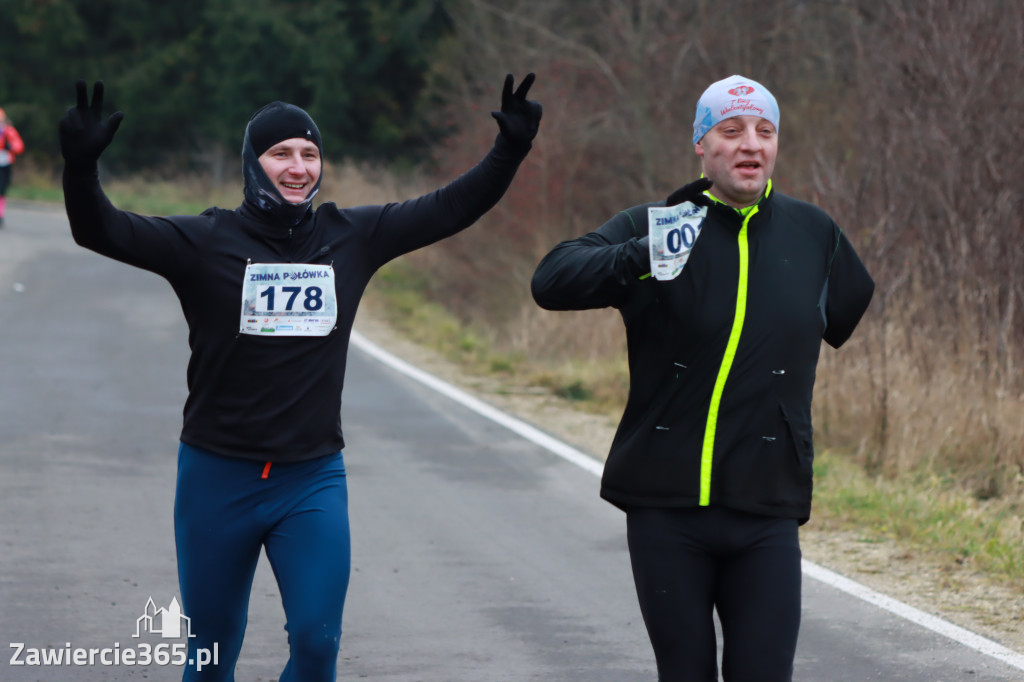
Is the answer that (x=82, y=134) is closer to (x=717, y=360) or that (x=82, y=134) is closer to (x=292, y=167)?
(x=292, y=167)

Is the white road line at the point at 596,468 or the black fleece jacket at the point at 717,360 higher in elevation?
the black fleece jacket at the point at 717,360

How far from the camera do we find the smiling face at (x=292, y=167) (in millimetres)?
4344

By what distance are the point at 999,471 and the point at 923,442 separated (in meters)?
0.55

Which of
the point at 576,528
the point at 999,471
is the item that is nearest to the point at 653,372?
the point at 576,528

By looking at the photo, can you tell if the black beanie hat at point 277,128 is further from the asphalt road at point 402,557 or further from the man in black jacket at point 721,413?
the asphalt road at point 402,557

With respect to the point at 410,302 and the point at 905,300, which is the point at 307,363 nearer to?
the point at 905,300

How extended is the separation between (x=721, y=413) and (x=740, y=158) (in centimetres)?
64

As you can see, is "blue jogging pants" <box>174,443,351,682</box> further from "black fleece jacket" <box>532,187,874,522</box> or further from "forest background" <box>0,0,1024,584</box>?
"forest background" <box>0,0,1024,584</box>

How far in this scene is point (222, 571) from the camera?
168 inches

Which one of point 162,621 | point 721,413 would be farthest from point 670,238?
point 162,621

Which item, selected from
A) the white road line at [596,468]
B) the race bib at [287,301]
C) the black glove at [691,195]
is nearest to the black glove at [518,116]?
the race bib at [287,301]

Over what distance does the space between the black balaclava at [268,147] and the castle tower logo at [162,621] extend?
7.87 feet

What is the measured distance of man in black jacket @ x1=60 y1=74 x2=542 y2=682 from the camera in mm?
4203

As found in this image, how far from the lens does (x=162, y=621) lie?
→ 639cm
